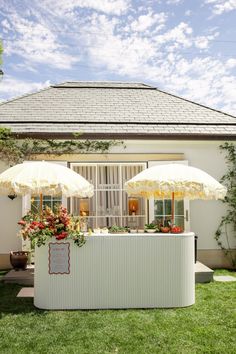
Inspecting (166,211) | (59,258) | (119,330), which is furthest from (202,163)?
(119,330)

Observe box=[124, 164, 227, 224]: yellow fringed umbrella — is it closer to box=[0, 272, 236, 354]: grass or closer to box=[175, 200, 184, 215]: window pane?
box=[0, 272, 236, 354]: grass

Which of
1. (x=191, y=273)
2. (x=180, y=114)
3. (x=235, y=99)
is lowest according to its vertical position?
(x=191, y=273)

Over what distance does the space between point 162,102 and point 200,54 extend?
341 centimetres

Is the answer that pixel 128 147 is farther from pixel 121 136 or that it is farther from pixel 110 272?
pixel 110 272

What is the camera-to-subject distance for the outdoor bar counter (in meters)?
6.63

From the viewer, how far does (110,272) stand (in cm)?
667

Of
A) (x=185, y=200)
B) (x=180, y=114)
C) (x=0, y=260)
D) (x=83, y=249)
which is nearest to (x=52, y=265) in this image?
(x=83, y=249)

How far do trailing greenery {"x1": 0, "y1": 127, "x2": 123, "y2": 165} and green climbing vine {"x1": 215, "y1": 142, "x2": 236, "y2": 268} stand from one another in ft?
10.7

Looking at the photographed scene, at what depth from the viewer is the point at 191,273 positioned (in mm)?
6938

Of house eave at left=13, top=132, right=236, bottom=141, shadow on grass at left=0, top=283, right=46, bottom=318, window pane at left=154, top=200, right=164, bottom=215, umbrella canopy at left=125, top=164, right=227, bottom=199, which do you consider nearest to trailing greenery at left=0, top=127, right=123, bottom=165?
house eave at left=13, top=132, right=236, bottom=141

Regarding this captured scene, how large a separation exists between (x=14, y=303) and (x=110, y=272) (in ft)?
6.51

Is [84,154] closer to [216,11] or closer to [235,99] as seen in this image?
[216,11]

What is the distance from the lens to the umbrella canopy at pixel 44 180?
7137 millimetres

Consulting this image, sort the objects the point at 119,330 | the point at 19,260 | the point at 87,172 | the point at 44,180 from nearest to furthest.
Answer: the point at 119,330 < the point at 44,180 < the point at 19,260 < the point at 87,172
